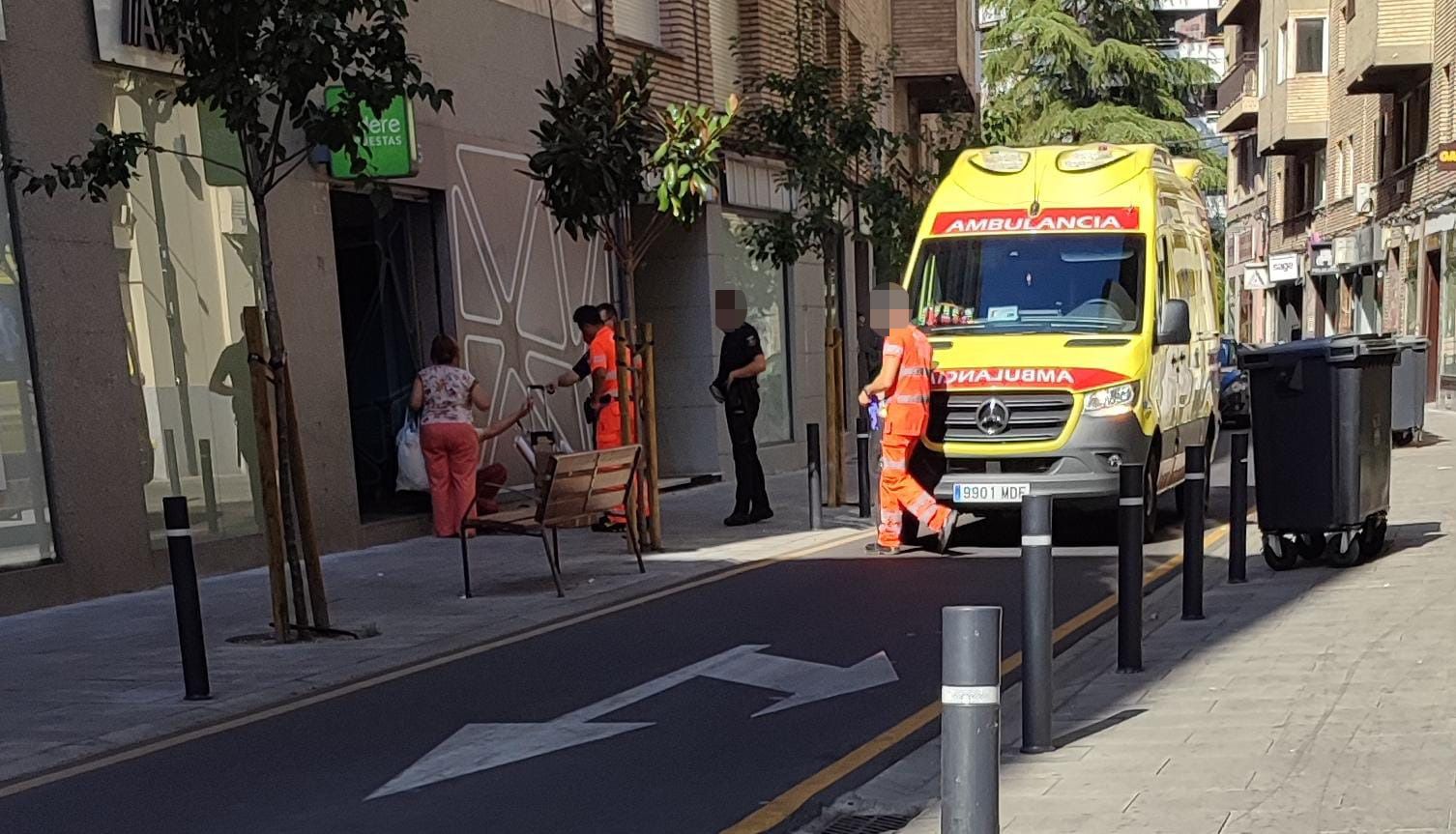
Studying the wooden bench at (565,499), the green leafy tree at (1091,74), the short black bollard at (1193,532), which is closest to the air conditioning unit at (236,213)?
the wooden bench at (565,499)

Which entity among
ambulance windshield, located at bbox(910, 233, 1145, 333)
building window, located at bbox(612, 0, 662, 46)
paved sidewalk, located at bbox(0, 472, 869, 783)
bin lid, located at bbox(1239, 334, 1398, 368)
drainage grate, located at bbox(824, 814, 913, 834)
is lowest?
paved sidewalk, located at bbox(0, 472, 869, 783)

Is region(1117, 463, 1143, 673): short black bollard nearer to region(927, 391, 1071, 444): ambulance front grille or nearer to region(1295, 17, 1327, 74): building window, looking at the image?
region(927, 391, 1071, 444): ambulance front grille

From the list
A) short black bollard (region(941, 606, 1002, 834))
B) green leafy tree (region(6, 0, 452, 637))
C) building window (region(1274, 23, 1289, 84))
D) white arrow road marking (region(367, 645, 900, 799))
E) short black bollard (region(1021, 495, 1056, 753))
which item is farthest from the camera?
building window (region(1274, 23, 1289, 84))

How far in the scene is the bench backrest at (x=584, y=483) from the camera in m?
9.55

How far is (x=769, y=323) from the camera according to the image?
20500 mm

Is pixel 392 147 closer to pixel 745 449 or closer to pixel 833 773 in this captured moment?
pixel 745 449

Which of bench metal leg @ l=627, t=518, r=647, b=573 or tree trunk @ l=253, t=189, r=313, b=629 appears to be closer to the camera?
tree trunk @ l=253, t=189, r=313, b=629

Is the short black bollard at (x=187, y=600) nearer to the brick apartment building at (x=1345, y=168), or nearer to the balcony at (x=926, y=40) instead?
the balcony at (x=926, y=40)

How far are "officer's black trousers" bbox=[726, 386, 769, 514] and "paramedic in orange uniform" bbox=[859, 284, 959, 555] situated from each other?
2.42m

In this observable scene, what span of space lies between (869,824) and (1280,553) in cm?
540

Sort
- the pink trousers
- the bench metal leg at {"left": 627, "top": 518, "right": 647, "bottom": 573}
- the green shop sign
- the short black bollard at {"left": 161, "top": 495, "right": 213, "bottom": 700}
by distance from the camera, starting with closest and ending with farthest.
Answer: the short black bollard at {"left": 161, "top": 495, "right": 213, "bottom": 700}
the bench metal leg at {"left": 627, "top": 518, "right": 647, "bottom": 573}
the green shop sign
the pink trousers

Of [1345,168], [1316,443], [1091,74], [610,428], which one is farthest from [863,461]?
[1091,74]

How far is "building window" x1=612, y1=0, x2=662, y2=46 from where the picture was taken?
16.9m

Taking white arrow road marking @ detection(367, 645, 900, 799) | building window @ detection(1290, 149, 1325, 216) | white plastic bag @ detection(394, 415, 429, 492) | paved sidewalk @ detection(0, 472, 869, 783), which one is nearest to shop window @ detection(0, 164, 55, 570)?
paved sidewalk @ detection(0, 472, 869, 783)
